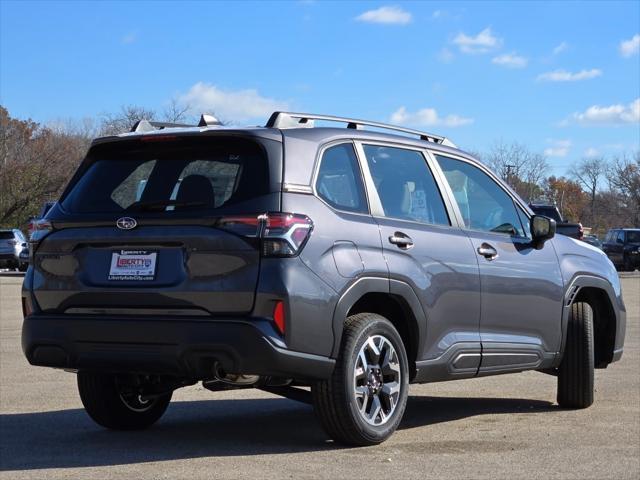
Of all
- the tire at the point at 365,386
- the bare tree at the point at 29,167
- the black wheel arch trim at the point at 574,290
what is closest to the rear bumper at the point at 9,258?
the bare tree at the point at 29,167

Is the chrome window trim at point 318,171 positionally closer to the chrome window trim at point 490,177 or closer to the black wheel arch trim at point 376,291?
the black wheel arch trim at point 376,291

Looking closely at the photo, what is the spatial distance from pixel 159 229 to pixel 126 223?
227 millimetres

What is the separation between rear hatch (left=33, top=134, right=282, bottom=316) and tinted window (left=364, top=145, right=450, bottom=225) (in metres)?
0.99

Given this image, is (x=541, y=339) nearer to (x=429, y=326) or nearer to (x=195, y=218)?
(x=429, y=326)

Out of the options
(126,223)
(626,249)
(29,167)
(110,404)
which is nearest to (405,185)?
(126,223)

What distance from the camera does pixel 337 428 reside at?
6484mm

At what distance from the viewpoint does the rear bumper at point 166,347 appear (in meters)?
6.03

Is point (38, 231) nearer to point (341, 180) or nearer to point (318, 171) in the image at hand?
point (318, 171)

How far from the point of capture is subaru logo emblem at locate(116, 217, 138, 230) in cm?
640

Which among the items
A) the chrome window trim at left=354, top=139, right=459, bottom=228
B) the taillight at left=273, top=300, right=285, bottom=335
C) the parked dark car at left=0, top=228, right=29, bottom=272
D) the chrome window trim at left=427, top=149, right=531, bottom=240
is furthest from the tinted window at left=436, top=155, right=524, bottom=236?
the parked dark car at left=0, top=228, right=29, bottom=272

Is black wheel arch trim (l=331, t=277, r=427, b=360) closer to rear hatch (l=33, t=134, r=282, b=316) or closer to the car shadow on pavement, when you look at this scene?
rear hatch (l=33, t=134, r=282, b=316)

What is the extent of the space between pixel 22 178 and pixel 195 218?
173 feet

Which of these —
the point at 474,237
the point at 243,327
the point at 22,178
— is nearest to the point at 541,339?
the point at 474,237

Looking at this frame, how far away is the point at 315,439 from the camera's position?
705 cm
